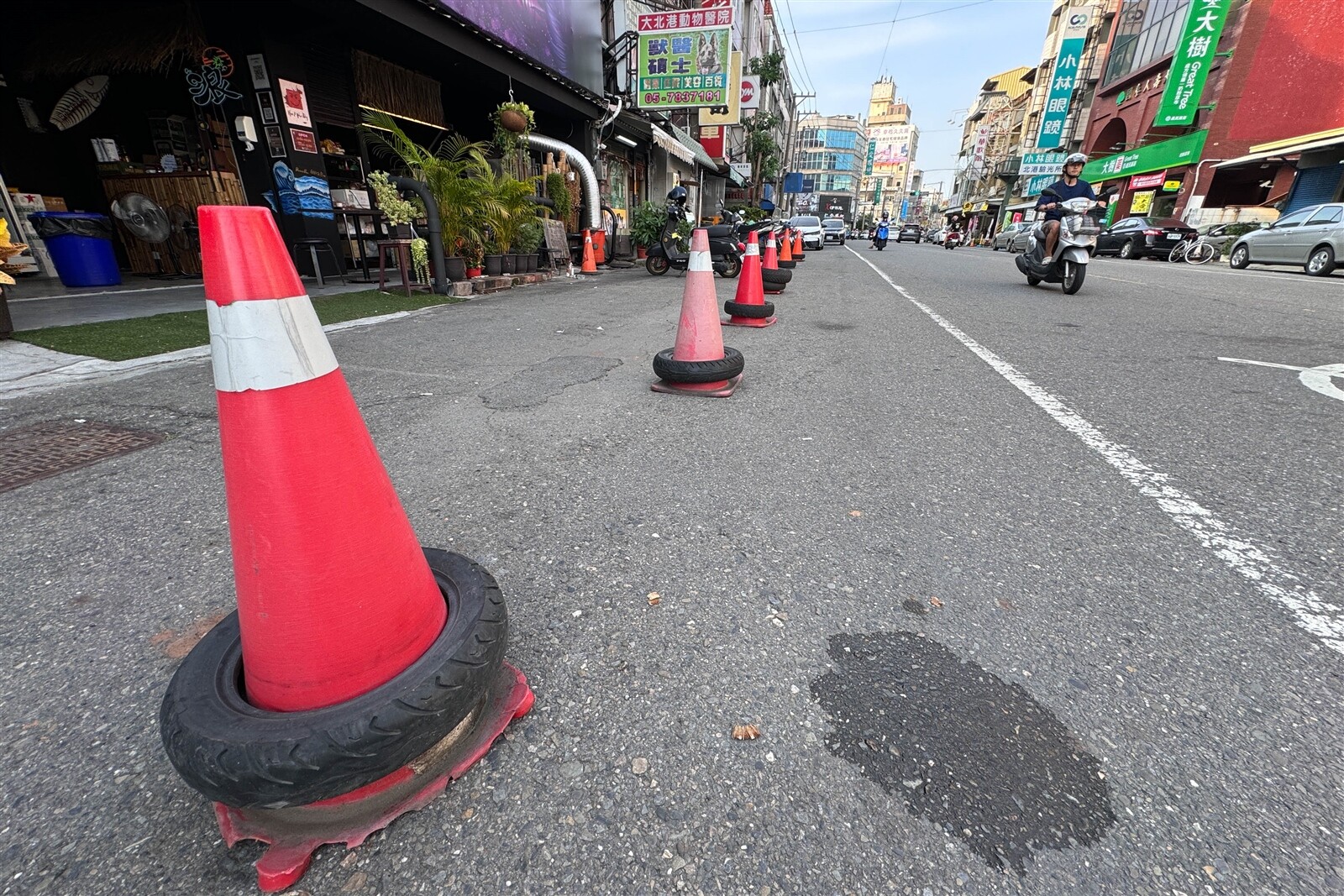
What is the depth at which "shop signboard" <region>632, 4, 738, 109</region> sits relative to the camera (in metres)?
15.5

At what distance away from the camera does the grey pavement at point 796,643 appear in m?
1.00

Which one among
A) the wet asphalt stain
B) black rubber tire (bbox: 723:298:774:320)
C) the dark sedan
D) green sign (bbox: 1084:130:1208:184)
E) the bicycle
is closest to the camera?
the wet asphalt stain

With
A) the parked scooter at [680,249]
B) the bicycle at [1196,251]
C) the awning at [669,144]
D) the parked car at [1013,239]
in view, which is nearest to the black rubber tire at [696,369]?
the parked scooter at [680,249]

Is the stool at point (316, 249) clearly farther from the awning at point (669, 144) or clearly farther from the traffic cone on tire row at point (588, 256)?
the awning at point (669, 144)

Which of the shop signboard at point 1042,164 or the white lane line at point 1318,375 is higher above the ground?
the shop signboard at point 1042,164

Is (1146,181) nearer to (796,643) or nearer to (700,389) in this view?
(700,389)

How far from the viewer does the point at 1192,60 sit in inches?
1017

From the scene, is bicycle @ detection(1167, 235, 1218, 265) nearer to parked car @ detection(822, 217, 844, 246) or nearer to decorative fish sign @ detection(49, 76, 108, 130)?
parked car @ detection(822, 217, 844, 246)

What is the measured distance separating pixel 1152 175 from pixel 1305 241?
21.8m

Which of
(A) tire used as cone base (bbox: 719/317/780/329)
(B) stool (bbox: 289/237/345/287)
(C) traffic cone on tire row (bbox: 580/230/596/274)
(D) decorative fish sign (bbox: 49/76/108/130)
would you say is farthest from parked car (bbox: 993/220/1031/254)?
(D) decorative fish sign (bbox: 49/76/108/130)

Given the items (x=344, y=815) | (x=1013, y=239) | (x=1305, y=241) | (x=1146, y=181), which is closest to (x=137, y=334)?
(x=344, y=815)

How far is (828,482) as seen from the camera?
2.42 metres

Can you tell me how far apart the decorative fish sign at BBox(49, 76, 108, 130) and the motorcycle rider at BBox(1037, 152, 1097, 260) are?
1469 centimetres

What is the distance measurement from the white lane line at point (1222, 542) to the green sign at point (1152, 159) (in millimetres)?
33993
